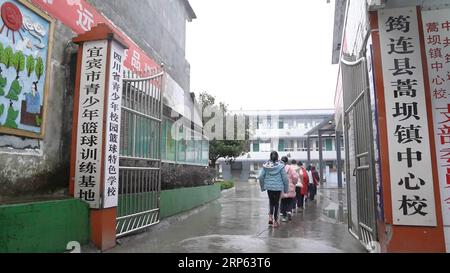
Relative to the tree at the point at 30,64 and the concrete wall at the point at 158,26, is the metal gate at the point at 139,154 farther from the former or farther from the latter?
the concrete wall at the point at 158,26

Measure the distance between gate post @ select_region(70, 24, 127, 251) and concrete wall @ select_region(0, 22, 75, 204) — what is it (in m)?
0.21

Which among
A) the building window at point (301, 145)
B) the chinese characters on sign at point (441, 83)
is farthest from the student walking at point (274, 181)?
the building window at point (301, 145)

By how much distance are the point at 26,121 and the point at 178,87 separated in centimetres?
763

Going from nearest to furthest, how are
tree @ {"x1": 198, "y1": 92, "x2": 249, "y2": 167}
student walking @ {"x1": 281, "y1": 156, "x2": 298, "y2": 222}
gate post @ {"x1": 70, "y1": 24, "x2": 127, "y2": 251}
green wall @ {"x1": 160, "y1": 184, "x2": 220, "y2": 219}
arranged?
1. gate post @ {"x1": 70, "y1": 24, "x2": 127, "y2": 251}
2. green wall @ {"x1": 160, "y1": 184, "x2": 220, "y2": 219}
3. student walking @ {"x1": 281, "y1": 156, "x2": 298, "y2": 222}
4. tree @ {"x1": 198, "y1": 92, "x2": 249, "y2": 167}

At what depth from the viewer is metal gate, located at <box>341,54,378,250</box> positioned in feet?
16.1

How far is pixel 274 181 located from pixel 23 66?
5.08 metres

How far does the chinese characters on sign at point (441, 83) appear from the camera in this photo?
172 inches

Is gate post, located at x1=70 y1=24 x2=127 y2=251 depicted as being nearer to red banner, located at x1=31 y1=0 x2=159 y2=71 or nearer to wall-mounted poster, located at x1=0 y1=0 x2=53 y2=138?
red banner, located at x1=31 y1=0 x2=159 y2=71

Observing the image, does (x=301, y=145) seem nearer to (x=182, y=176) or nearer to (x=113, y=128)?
(x=182, y=176)

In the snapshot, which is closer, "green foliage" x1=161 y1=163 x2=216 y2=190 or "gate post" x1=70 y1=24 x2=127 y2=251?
"gate post" x1=70 y1=24 x2=127 y2=251

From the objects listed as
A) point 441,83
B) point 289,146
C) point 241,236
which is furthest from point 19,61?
point 289,146

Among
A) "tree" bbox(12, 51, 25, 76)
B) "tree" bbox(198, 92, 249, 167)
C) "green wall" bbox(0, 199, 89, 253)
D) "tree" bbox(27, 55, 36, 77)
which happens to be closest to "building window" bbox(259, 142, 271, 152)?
"tree" bbox(198, 92, 249, 167)

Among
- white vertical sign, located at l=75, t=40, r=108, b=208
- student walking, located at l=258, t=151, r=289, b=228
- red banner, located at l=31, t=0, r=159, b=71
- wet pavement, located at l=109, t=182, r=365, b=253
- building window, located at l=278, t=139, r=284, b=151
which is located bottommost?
wet pavement, located at l=109, t=182, r=365, b=253

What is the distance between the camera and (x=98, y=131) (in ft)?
17.8
